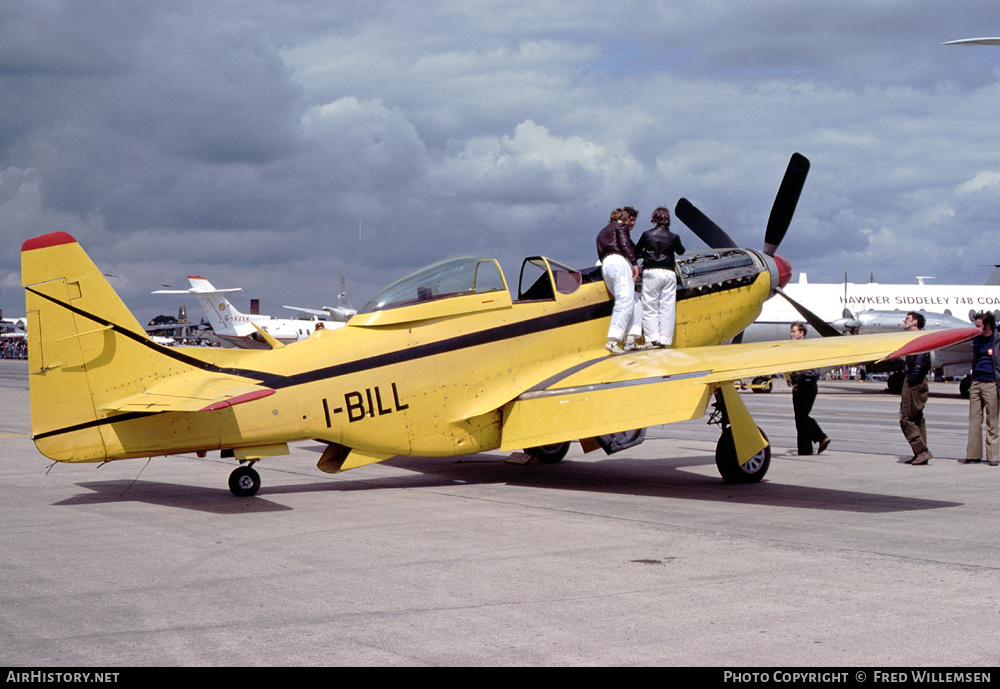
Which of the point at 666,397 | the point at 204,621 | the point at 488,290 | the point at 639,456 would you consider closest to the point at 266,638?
the point at 204,621

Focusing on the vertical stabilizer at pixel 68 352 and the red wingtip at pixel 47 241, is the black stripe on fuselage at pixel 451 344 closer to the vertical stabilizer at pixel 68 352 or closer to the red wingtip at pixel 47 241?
the vertical stabilizer at pixel 68 352

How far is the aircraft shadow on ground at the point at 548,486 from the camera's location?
9859 millimetres

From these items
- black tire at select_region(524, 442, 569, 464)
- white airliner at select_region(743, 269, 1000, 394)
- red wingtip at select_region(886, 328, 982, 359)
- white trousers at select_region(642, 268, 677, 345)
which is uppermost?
white airliner at select_region(743, 269, 1000, 394)

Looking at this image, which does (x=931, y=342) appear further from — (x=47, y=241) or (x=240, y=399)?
(x=47, y=241)

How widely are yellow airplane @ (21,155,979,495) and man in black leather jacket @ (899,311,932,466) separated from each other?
3370 millimetres

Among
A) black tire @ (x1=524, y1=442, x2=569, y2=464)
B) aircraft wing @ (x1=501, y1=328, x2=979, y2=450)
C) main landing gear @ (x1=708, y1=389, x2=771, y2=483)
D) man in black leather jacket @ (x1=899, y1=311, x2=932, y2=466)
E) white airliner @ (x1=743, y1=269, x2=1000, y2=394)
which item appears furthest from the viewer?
white airliner @ (x1=743, y1=269, x2=1000, y2=394)

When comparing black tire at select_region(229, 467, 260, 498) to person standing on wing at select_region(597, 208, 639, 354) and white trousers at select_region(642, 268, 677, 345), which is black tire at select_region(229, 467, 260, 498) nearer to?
person standing on wing at select_region(597, 208, 639, 354)

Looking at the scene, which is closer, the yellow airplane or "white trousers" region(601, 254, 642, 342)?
the yellow airplane

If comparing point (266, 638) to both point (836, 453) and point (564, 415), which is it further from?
point (836, 453)

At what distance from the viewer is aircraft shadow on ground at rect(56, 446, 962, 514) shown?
986 cm

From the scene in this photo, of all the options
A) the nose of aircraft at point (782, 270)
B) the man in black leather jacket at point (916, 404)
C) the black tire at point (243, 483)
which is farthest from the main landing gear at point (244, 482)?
the man in black leather jacket at point (916, 404)

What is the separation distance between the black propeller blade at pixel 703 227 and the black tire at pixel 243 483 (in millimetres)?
7638

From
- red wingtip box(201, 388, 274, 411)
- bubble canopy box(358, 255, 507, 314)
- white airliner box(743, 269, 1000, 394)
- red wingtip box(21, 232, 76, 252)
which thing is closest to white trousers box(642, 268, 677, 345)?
bubble canopy box(358, 255, 507, 314)
